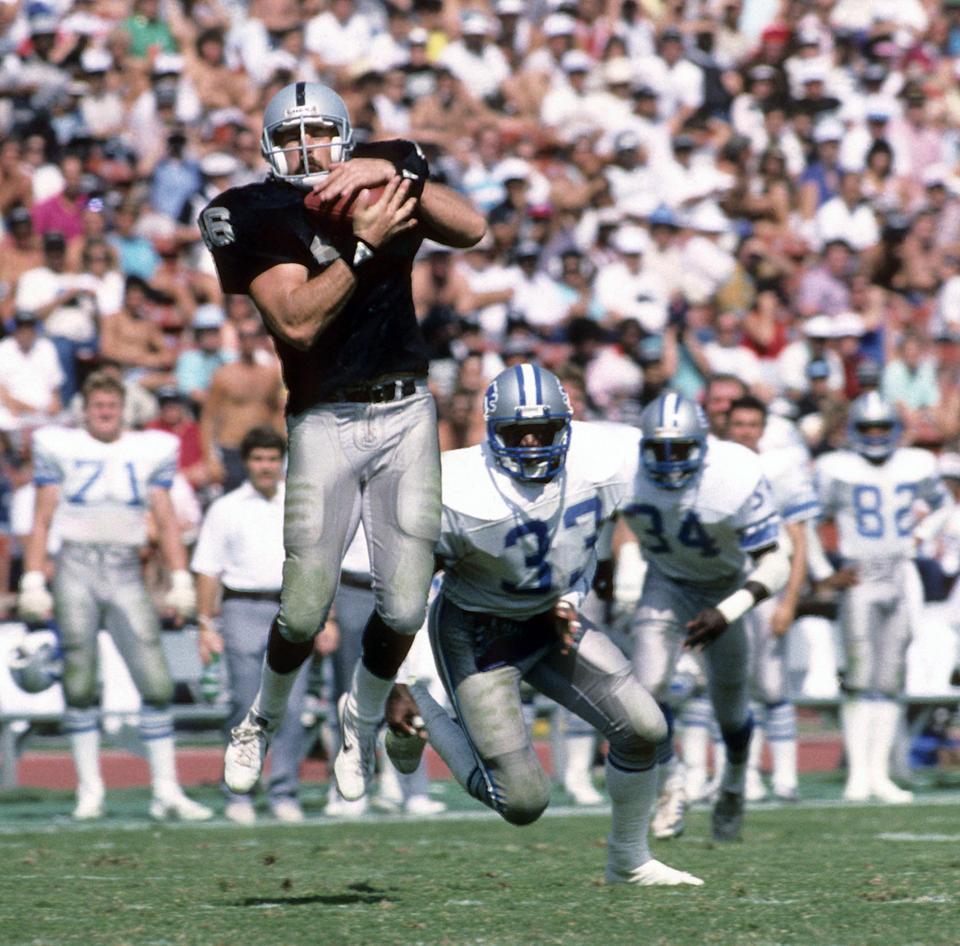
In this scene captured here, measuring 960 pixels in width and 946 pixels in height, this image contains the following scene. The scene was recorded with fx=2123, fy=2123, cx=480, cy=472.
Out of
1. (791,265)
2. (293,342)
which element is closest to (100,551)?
(293,342)

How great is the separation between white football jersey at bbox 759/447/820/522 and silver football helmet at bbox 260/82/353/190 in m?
4.45

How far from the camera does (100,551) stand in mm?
9469

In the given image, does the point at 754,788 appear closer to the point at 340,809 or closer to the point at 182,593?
the point at 340,809

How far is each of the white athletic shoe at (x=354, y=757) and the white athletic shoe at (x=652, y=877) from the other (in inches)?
32.5

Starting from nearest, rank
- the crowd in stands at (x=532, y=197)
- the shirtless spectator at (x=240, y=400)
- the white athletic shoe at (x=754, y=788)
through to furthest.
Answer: the white athletic shoe at (x=754, y=788) < the shirtless spectator at (x=240, y=400) < the crowd in stands at (x=532, y=197)

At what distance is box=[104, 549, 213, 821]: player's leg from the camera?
30.9 ft

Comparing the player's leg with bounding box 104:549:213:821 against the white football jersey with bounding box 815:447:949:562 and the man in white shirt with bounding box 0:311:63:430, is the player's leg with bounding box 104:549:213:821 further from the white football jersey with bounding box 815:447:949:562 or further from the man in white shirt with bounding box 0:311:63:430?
the white football jersey with bounding box 815:447:949:562

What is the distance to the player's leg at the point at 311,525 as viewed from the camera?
5.73m

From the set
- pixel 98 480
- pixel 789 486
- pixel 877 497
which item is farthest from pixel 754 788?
pixel 98 480

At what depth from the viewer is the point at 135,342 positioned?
12305mm

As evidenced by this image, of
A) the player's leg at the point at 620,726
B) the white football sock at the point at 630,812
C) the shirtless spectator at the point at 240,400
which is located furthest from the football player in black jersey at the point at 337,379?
the shirtless spectator at the point at 240,400

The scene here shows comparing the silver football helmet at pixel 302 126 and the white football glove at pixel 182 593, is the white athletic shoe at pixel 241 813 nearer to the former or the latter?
the white football glove at pixel 182 593

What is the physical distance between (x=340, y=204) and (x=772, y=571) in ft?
10.2

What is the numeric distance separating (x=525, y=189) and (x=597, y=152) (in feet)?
3.98
